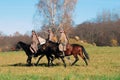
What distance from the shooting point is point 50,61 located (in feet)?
78.7

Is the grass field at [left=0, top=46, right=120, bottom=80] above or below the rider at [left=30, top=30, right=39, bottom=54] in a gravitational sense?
below

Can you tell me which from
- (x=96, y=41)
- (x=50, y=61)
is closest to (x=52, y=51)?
(x=50, y=61)

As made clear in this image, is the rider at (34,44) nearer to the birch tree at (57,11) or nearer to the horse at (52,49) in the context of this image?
the horse at (52,49)

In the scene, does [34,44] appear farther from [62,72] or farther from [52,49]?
[62,72]

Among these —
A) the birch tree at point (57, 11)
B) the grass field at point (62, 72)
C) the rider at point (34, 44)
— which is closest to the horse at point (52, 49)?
the grass field at point (62, 72)

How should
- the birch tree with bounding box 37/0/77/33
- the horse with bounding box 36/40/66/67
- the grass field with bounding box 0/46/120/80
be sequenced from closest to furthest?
the grass field with bounding box 0/46/120/80 < the horse with bounding box 36/40/66/67 < the birch tree with bounding box 37/0/77/33

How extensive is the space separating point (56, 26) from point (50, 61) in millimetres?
40148

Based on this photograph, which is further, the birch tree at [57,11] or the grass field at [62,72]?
the birch tree at [57,11]

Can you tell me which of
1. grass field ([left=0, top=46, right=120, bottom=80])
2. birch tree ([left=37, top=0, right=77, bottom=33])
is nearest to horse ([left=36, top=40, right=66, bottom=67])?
grass field ([left=0, top=46, right=120, bottom=80])

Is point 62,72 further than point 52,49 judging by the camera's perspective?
No

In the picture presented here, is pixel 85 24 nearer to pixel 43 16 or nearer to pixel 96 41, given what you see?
pixel 96 41

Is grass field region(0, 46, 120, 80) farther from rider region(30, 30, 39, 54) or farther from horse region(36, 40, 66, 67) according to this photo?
rider region(30, 30, 39, 54)

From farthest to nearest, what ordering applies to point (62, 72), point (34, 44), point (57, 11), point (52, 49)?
point (57, 11) → point (34, 44) → point (52, 49) → point (62, 72)

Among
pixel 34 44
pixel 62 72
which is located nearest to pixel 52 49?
pixel 34 44
